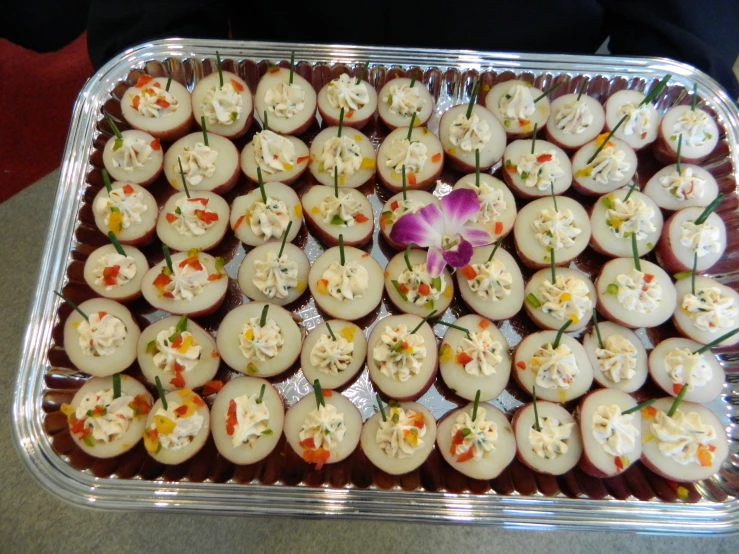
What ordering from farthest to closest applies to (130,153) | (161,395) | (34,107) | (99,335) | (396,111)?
(34,107) → (396,111) → (130,153) → (99,335) → (161,395)

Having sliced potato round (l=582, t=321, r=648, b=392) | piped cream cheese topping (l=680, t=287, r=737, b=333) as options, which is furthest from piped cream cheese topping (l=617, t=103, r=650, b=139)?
sliced potato round (l=582, t=321, r=648, b=392)

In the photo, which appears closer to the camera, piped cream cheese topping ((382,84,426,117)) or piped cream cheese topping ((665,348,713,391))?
piped cream cheese topping ((665,348,713,391))

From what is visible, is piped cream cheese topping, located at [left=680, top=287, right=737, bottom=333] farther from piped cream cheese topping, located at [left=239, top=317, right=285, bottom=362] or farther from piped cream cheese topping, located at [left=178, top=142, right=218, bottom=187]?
piped cream cheese topping, located at [left=178, top=142, right=218, bottom=187]

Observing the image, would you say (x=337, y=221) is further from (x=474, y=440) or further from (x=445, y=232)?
(x=474, y=440)

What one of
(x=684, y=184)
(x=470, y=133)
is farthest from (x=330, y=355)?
(x=684, y=184)

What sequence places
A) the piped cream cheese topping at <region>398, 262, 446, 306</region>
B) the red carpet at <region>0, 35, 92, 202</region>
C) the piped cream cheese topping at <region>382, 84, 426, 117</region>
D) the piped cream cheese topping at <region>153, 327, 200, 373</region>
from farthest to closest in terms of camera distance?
the red carpet at <region>0, 35, 92, 202</region>
the piped cream cheese topping at <region>382, 84, 426, 117</region>
the piped cream cheese topping at <region>398, 262, 446, 306</region>
the piped cream cheese topping at <region>153, 327, 200, 373</region>

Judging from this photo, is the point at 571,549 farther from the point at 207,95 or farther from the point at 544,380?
the point at 207,95
